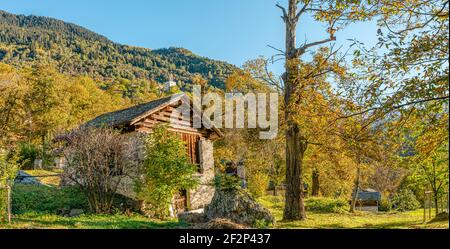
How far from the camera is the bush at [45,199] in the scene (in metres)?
12.6

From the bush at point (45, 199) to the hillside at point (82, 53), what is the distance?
32090 mm

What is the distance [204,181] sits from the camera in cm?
1747

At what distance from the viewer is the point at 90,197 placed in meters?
12.6

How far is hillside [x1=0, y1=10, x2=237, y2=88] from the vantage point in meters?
53.6

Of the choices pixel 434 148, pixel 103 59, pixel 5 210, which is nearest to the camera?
pixel 434 148

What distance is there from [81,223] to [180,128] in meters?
7.74

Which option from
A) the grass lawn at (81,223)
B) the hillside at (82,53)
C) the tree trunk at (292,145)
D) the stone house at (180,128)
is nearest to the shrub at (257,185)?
the stone house at (180,128)

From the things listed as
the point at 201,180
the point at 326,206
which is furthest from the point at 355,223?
the point at 326,206

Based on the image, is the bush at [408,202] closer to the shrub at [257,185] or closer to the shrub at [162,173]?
the shrub at [257,185]

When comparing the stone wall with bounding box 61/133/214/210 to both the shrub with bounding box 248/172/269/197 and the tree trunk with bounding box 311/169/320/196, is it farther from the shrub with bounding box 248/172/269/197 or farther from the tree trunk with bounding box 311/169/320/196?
the tree trunk with bounding box 311/169/320/196

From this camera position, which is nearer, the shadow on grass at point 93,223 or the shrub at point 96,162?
the shadow on grass at point 93,223
